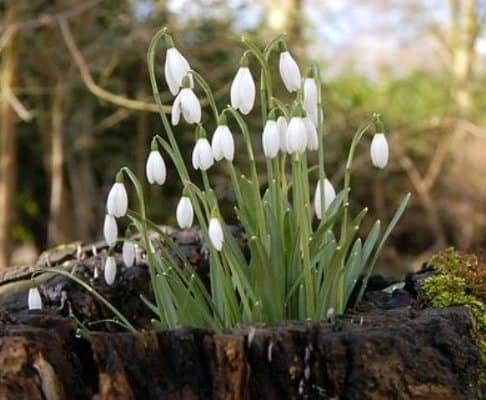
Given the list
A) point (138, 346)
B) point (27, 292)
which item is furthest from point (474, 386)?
point (27, 292)

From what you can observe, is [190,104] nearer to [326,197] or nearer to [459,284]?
[326,197]

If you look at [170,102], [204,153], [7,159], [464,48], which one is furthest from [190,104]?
[464,48]

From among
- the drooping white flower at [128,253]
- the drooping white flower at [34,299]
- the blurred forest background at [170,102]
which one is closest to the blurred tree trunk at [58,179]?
the blurred forest background at [170,102]

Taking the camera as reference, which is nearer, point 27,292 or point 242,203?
point 242,203

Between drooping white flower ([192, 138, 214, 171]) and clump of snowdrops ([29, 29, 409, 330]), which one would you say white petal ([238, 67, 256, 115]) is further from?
drooping white flower ([192, 138, 214, 171])

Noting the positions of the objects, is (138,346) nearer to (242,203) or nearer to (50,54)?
(242,203)

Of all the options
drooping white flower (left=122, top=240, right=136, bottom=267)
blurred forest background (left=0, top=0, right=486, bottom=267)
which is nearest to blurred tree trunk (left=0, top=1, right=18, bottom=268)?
blurred forest background (left=0, top=0, right=486, bottom=267)
